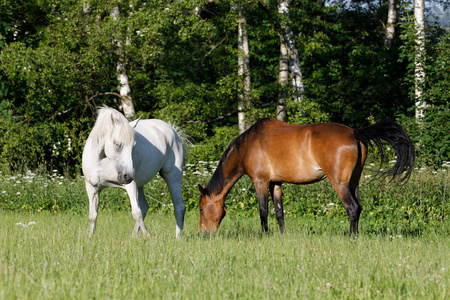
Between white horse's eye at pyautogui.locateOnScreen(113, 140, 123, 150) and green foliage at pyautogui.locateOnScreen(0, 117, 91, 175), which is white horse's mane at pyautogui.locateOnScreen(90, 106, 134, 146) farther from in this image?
green foliage at pyautogui.locateOnScreen(0, 117, 91, 175)

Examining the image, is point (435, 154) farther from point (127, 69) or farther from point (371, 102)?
point (127, 69)

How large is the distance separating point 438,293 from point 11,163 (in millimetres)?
13037

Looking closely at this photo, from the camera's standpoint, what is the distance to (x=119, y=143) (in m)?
6.20

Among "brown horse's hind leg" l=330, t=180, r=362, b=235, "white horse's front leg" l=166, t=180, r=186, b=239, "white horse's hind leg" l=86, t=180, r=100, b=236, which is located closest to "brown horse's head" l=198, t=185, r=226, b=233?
"white horse's front leg" l=166, t=180, r=186, b=239

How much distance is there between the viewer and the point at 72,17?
1537cm

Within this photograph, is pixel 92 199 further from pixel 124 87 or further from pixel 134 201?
pixel 124 87

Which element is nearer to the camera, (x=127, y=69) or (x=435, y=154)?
(x=435, y=154)

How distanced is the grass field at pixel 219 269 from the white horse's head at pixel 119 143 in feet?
2.68

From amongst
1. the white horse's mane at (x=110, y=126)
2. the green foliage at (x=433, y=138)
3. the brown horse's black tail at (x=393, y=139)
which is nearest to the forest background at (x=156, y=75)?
the green foliage at (x=433, y=138)

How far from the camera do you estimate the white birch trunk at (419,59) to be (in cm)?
1332

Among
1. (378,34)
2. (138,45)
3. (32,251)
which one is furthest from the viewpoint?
(378,34)

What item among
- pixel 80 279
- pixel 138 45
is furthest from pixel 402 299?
pixel 138 45

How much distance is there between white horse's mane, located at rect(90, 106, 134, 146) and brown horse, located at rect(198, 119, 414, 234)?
7.06 ft

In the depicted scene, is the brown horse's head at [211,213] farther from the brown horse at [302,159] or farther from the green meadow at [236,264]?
the green meadow at [236,264]
